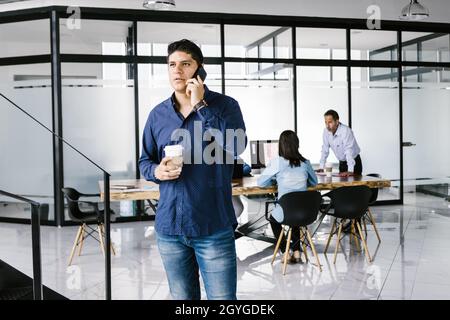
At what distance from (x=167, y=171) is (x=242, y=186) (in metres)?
3.25

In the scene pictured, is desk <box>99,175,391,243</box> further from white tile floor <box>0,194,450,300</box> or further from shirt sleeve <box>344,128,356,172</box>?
shirt sleeve <box>344,128,356,172</box>

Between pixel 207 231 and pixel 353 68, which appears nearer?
pixel 207 231

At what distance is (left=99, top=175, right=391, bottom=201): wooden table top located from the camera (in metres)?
5.33

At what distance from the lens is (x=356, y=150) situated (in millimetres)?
7590

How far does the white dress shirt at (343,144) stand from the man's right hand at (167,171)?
17.5 ft

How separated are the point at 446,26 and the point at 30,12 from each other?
6.93m

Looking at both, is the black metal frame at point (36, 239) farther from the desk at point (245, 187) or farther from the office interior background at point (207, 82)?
the office interior background at point (207, 82)

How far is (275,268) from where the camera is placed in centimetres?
559

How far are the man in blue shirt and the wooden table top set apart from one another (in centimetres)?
282

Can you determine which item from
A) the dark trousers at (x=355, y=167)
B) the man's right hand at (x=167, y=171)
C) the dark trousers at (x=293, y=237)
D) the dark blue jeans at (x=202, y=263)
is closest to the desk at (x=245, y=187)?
the dark trousers at (x=293, y=237)
